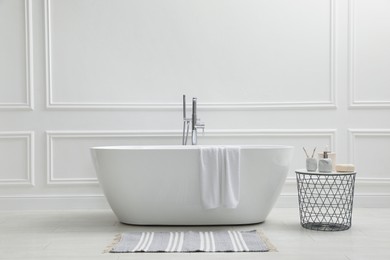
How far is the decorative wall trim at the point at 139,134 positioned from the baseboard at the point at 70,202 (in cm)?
12

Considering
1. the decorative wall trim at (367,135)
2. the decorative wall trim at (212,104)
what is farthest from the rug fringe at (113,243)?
the decorative wall trim at (367,135)

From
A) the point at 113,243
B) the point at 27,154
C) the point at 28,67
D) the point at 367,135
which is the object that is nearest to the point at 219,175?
the point at 113,243

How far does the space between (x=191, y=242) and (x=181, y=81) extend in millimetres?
1747

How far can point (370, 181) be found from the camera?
4.49 metres

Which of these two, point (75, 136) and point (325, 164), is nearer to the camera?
point (325, 164)

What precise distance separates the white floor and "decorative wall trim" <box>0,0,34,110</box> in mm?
815

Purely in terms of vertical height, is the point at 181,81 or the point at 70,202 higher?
the point at 181,81

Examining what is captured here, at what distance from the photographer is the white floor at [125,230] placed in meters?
2.76

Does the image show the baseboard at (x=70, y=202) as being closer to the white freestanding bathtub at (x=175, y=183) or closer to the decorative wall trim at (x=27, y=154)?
the decorative wall trim at (x=27, y=154)

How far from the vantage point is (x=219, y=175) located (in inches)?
135

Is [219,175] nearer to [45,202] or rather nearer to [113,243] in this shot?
[113,243]

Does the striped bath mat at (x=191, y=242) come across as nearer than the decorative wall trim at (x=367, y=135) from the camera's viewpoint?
Yes

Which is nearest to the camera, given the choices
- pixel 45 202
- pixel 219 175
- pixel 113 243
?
pixel 113 243

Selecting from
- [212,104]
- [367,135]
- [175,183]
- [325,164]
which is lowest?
[175,183]
